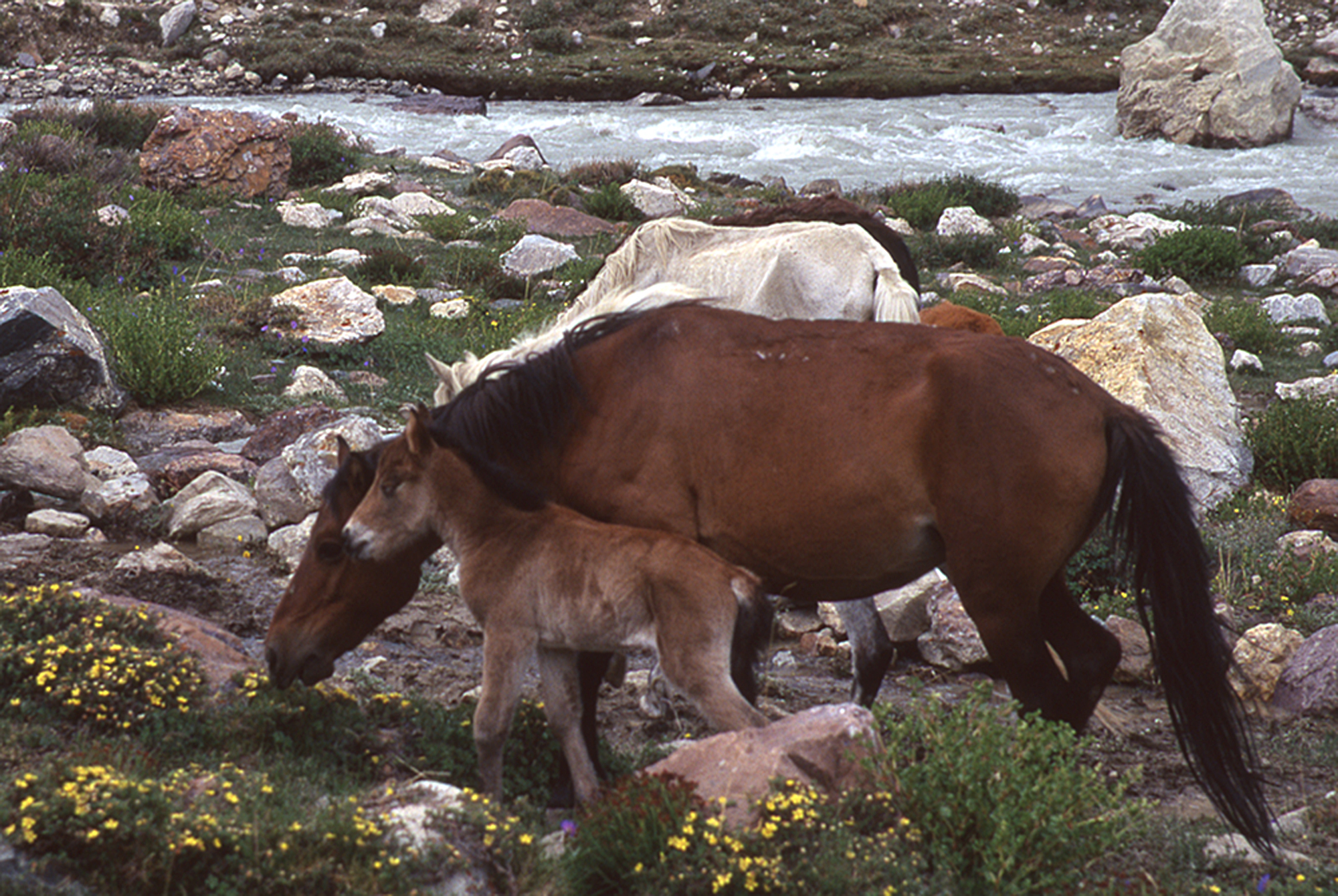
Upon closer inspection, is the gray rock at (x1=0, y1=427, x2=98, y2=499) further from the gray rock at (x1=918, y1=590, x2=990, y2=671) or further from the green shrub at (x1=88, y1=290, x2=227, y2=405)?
the gray rock at (x1=918, y1=590, x2=990, y2=671)

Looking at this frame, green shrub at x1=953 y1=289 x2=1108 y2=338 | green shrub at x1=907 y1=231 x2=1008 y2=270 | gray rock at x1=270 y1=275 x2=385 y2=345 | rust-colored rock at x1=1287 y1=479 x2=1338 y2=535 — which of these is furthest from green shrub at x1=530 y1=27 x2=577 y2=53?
rust-colored rock at x1=1287 y1=479 x2=1338 y2=535

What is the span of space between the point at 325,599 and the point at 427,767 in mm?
696

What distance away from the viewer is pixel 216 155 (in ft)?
52.8

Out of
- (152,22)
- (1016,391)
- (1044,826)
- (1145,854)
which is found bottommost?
(152,22)

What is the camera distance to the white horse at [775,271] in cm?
621

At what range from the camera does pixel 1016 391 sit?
400 cm

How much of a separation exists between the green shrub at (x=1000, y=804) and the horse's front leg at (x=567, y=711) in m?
1.02

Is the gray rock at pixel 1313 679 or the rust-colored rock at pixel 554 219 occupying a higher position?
the gray rock at pixel 1313 679

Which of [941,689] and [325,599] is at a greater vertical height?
[325,599]

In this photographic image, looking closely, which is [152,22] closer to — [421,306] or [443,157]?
[443,157]

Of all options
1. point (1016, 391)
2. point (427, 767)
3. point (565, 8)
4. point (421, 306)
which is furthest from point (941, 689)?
point (565, 8)

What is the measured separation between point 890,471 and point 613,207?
13.7 m

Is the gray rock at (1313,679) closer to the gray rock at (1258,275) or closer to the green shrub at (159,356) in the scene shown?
the green shrub at (159,356)

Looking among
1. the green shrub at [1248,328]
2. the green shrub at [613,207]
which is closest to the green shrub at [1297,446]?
the green shrub at [1248,328]
